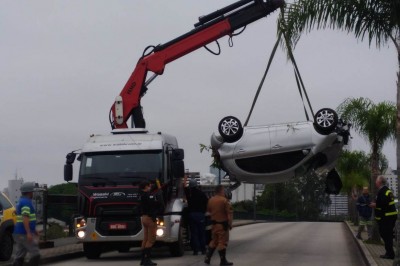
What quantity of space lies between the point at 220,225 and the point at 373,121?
12584 millimetres

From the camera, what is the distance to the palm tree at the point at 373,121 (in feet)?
90.7

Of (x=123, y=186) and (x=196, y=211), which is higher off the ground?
(x=123, y=186)

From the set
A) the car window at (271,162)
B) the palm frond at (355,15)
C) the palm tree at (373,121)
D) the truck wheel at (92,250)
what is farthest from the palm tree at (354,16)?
the palm tree at (373,121)

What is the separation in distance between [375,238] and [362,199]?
49.6 inches

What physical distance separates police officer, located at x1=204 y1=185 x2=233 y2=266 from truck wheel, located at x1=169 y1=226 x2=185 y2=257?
286cm

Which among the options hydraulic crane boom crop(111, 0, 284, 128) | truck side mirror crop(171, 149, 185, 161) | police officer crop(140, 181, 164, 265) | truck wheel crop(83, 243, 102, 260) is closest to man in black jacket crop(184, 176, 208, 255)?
truck side mirror crop(171, 149, 185, 161)

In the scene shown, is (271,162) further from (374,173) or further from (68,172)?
(374,173)

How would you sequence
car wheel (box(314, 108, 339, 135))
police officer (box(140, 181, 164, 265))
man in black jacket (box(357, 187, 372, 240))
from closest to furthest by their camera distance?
1. police officer (box(140, 181, 164, 265))
2. car wheel (box(314, 108, 339, 135))
3. man in black jacket (box(357, 187, 372, 240))

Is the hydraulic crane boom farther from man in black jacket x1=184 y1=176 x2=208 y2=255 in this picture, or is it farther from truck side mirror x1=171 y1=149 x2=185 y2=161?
man in black jacket x1=184 y1=176 x2=208 y2=255

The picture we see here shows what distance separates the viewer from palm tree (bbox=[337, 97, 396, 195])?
27.7 m

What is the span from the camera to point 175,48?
22.8 meters

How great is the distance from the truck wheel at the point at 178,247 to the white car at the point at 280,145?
2.10 meters

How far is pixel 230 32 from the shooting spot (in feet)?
74.2

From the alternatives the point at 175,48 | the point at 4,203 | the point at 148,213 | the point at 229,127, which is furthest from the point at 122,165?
the point at 175,48
